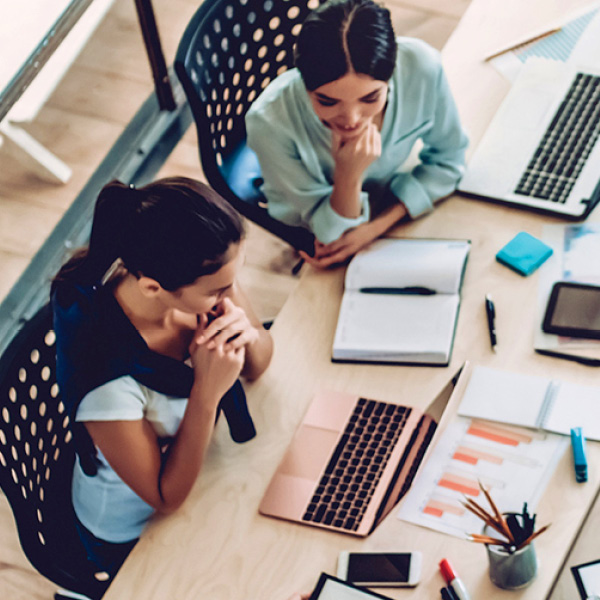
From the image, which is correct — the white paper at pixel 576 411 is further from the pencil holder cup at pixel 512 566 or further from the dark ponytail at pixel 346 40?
the dark ponytail at pixel 346 40

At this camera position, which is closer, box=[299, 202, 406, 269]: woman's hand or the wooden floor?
box=[299, 202, 406, 269]: woman's hand

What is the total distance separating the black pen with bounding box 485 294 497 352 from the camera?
165 centimetres

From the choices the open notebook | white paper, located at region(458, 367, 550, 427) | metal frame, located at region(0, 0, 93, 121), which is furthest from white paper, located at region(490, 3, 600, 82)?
metal frame, located at region(0, 0, 93, 121)

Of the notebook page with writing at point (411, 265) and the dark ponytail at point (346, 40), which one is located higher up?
the dark ponytail at point (346, 40)

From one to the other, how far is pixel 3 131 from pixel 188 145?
65 cm

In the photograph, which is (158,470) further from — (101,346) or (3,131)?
(3,131)

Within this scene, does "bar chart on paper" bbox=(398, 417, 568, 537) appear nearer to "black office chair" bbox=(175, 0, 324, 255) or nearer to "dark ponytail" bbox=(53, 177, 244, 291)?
"dark ponytail" bbox=(53, 177, 244, 291)

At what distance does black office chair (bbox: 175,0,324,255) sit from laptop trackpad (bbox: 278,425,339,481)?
Answer: 0.60 metres

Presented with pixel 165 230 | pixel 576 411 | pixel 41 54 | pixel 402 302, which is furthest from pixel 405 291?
pixel 41 54

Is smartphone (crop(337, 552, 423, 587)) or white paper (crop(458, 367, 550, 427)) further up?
white paper (crop(458, 367, 550, 427))

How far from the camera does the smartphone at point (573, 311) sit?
1.62 m

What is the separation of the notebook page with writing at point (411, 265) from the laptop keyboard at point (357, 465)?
28cm

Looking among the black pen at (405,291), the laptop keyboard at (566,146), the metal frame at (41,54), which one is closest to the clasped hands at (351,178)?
the black pen at (405,291)

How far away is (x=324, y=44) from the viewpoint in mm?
1582
